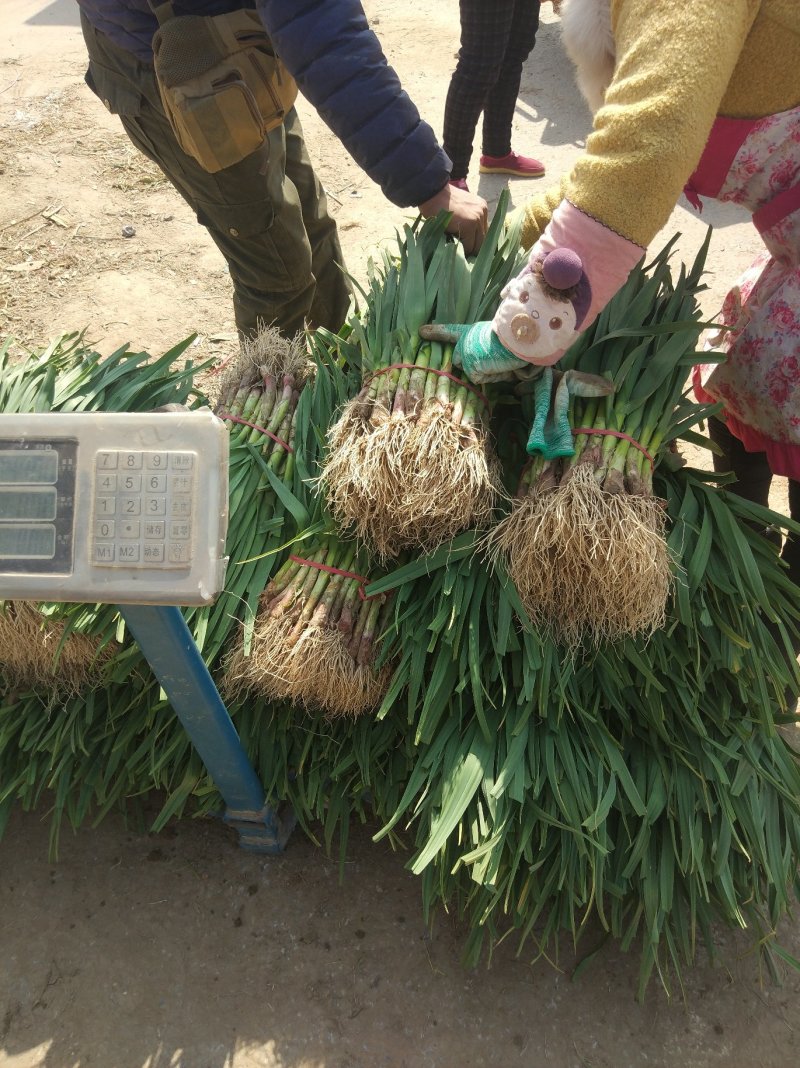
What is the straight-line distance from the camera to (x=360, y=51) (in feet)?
4.99

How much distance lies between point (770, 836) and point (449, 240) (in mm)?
1356

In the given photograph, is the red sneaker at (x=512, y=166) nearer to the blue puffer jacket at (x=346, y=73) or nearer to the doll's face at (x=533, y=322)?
the blue puffer jacket at (x=346, y=73)

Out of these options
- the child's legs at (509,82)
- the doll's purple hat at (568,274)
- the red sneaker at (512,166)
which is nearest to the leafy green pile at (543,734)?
the doll's purple hat at (568,274)

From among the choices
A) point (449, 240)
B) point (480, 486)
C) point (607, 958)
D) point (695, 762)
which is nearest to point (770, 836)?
point (695, 762)

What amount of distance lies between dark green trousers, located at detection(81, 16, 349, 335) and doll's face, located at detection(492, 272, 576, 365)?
0.75 m

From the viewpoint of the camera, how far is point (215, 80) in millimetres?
1718

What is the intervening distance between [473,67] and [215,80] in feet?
5.20

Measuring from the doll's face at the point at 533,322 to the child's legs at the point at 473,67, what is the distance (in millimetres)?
2033

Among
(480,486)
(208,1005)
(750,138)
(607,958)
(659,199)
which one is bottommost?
(208,1005)

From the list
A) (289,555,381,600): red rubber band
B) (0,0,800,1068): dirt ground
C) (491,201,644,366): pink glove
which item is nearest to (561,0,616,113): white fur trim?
(491,201,644,366): pink glove

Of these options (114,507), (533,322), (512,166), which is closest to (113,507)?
(114,507)

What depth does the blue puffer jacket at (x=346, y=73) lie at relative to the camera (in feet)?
4.87

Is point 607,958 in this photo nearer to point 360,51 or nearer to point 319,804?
point 319,804

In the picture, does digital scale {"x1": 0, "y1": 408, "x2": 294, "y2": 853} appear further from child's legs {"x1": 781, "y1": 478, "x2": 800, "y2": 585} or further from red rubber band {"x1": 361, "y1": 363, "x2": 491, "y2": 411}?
child's legs {"x1": 781, "y1": 478, "x2": 800, "y2": 585}
